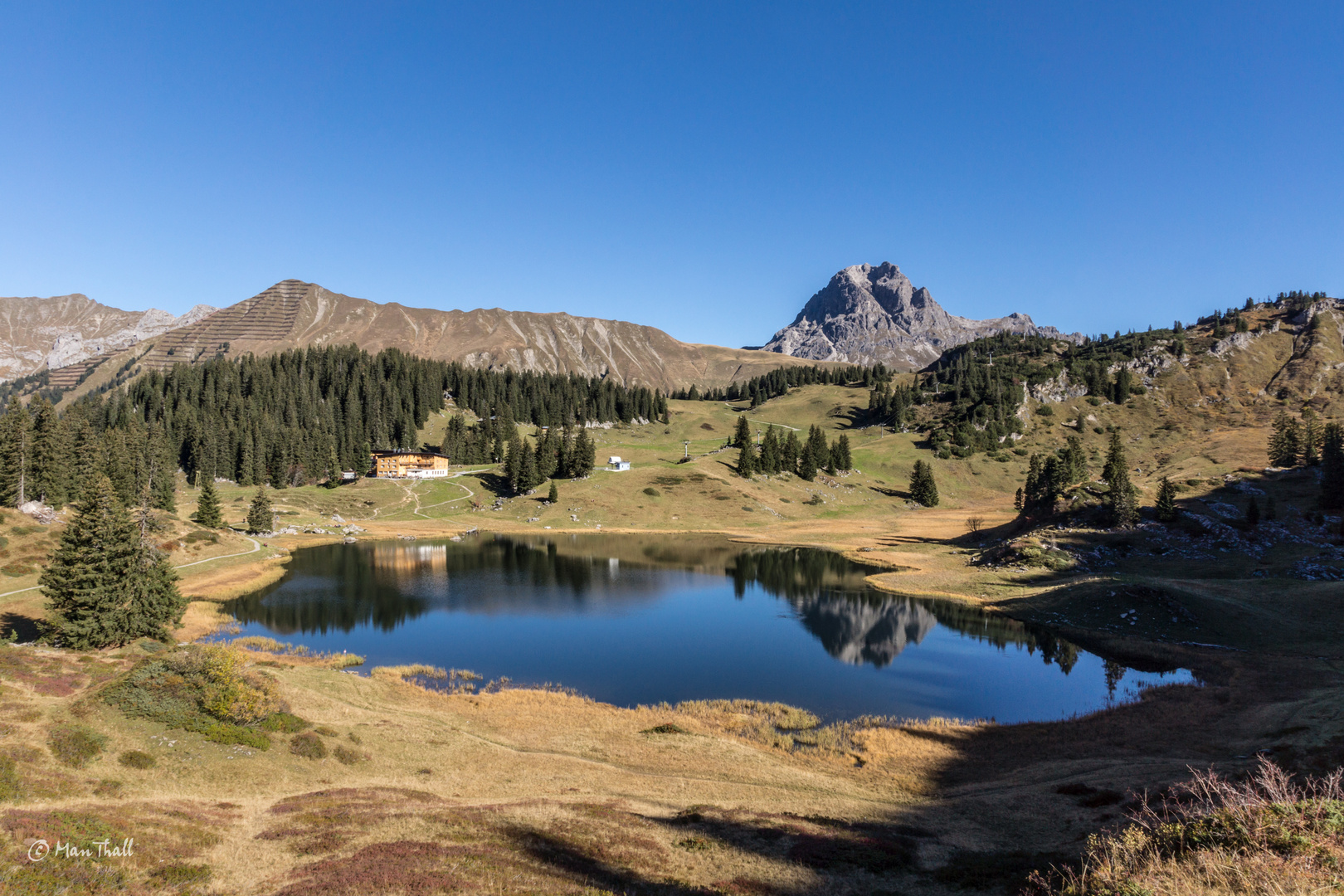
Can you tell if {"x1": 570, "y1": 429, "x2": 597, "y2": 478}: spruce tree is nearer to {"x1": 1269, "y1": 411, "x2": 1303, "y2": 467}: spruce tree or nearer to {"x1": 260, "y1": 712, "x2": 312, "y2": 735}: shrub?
{"x1": 260, "y1": 712, "x2": 312, "y2": 735}: shrub

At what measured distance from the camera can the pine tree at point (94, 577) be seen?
44.2 metres

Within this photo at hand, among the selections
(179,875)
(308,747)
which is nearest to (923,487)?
(308,747)

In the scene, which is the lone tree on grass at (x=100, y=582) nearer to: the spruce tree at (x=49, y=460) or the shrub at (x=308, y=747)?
the shrub at (x=308, y=747)

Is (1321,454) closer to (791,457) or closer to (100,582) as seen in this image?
(791,457)

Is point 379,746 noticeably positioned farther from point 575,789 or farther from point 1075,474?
point 1075,474

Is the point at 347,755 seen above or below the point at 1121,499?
below

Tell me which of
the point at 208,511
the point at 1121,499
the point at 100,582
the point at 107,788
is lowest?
the point at 208,511

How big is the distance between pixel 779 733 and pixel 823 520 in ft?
367

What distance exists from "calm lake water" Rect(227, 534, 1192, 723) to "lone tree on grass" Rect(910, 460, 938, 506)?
247 ft

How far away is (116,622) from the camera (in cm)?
4547

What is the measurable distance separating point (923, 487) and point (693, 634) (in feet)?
391

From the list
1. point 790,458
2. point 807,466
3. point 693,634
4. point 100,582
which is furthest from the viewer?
point 790,458

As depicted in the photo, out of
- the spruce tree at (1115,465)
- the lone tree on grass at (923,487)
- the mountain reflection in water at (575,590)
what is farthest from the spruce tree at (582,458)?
the spruce tree at (1115,465)

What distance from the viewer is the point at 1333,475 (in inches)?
3105
